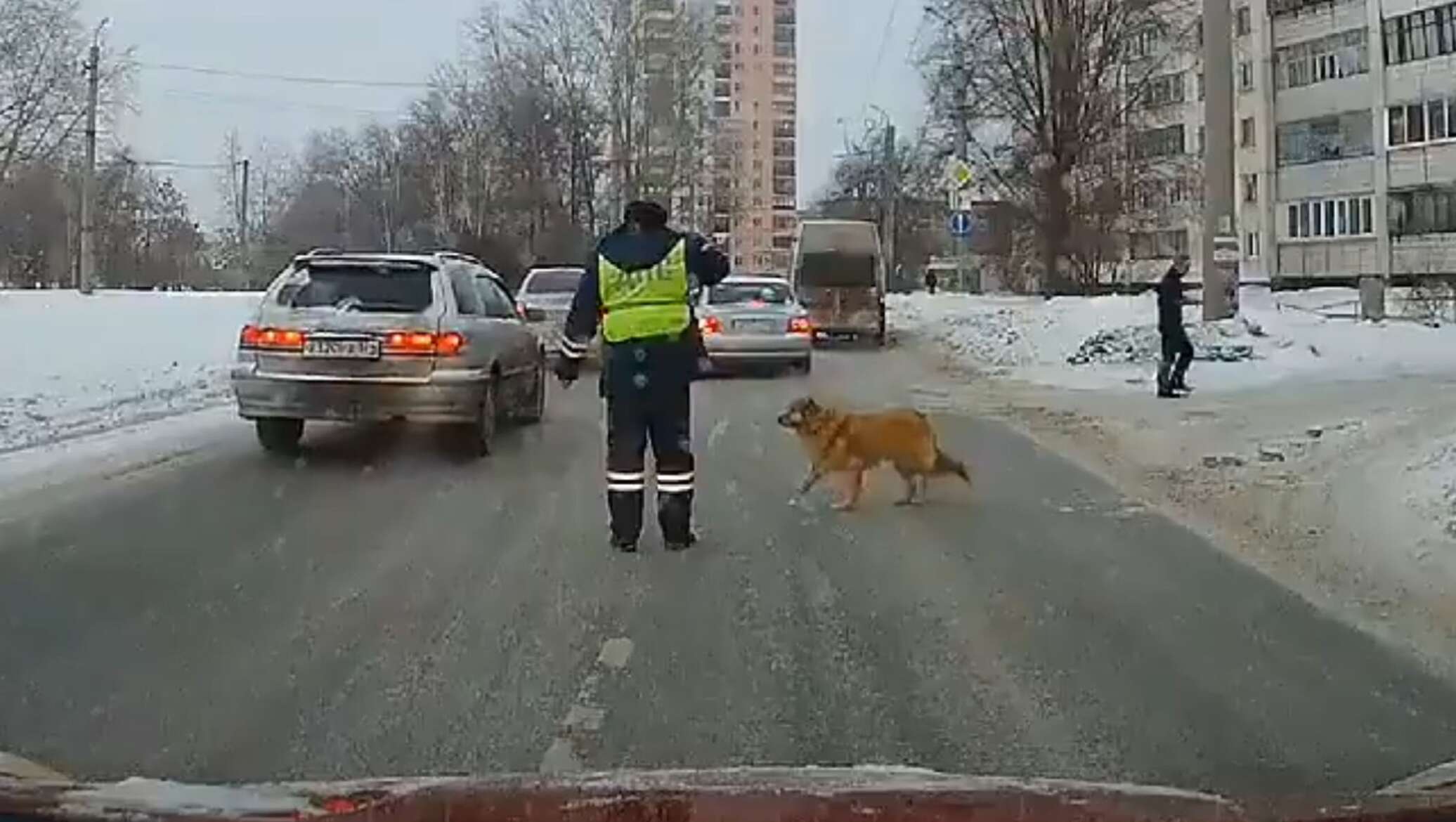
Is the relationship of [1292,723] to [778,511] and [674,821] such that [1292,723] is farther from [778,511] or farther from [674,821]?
[778,511]

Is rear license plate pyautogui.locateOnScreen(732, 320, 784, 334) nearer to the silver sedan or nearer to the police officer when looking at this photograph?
the silver sedan

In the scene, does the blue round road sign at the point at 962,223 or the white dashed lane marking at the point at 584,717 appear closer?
the white dashed lane marking at the point at 584,717

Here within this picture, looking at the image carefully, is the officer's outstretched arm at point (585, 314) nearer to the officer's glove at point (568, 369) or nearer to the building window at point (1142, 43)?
the officer's glove at point (568, 369)

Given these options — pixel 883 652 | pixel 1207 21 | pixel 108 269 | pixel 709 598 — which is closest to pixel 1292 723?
pixel 883 652

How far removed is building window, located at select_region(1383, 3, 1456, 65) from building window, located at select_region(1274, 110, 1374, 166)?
8.29 feet

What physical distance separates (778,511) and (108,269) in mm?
75096

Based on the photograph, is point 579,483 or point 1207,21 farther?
point 1207,21

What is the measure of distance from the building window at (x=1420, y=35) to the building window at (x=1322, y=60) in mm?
1272

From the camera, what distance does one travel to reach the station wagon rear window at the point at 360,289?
1461 centimetres

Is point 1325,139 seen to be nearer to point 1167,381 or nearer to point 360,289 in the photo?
point 1167,381

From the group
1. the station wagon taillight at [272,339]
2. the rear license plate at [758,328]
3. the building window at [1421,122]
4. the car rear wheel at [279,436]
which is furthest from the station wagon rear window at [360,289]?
the building window at [1421,122]

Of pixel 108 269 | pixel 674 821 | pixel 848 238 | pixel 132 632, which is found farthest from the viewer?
pixel 108 269

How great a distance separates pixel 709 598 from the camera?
862cm

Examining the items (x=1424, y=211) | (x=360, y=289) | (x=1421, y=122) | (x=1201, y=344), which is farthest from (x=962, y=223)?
(x=360, y=289)
